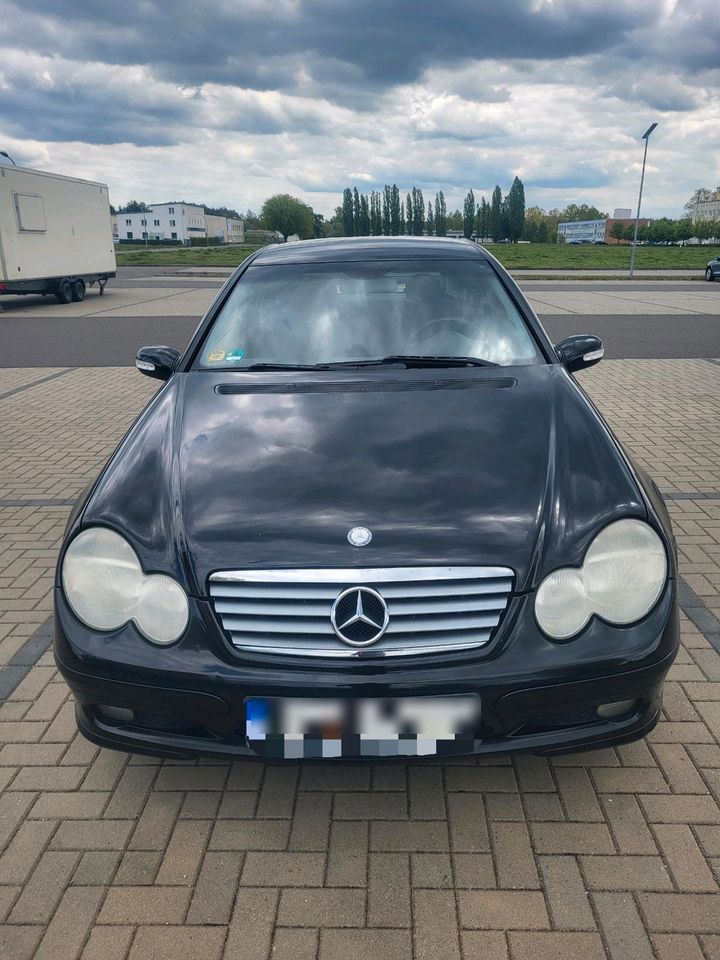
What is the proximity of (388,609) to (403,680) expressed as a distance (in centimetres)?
19

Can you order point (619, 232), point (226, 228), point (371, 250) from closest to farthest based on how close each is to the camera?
point (371, 250)
point (619, 232)
point (226, 228)

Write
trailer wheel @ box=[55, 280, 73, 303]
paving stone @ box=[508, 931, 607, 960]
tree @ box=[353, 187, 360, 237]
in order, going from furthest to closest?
tree @ box=[353, 187, 360, 237], trailer wheel @ box=[55, 280, 73, 303], paving stone @ box=[508, 931, 607, 960]

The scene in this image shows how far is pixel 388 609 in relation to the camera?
6.84 ft

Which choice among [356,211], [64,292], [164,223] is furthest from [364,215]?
[64,292]

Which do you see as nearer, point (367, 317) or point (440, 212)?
point (367, 317)

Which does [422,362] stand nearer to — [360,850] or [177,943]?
[360,850]

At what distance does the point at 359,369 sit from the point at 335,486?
3.15 feet

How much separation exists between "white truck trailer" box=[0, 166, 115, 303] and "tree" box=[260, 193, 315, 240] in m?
78.0

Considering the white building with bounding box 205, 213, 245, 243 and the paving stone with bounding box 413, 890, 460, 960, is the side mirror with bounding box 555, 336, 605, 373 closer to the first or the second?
the paving stone with bounding box 413, 890, 460, 960

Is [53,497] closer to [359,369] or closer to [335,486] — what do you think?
[359,369]

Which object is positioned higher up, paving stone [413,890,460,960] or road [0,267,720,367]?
paving stone [413,890,460,960]

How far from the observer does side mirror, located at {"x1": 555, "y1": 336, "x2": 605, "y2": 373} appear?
3559 mm

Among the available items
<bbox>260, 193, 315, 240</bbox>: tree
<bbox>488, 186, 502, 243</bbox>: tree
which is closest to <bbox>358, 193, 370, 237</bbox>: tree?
Answer: <bbox>260, 193, 315, 240</bbox>: tree

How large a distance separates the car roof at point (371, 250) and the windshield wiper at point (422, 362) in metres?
0.84
